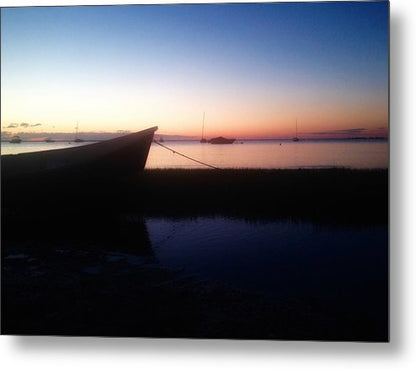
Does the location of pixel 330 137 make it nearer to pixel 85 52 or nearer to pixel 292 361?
pixel 292 361

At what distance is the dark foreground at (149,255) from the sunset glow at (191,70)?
9.6 inches

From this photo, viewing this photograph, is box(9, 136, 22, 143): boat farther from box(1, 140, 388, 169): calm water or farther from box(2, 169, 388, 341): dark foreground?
box(2, 169, 388, 341): dark foreground

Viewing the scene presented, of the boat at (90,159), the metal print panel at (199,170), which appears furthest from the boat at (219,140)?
the boat at (90,159)

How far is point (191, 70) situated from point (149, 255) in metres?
0.86

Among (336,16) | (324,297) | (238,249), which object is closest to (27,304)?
(238,249)

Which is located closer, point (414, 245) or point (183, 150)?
point (414, 245)

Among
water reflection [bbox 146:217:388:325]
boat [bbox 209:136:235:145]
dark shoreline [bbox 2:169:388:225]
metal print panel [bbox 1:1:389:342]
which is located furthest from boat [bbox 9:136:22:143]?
boat [bbox 209:136:235:145]

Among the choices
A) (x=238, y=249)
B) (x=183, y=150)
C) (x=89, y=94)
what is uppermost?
(x=89, y=94)

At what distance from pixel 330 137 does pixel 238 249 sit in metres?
0.65

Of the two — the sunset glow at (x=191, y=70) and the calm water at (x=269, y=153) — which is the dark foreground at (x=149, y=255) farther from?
the sunset glow at (x=191, y=70)

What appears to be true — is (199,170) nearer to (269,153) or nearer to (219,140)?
(219,140)

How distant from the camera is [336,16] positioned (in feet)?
7.46

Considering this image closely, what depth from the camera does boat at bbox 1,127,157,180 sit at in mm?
2375

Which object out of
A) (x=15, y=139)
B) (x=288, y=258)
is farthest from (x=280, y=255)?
(x=15, y=139)
